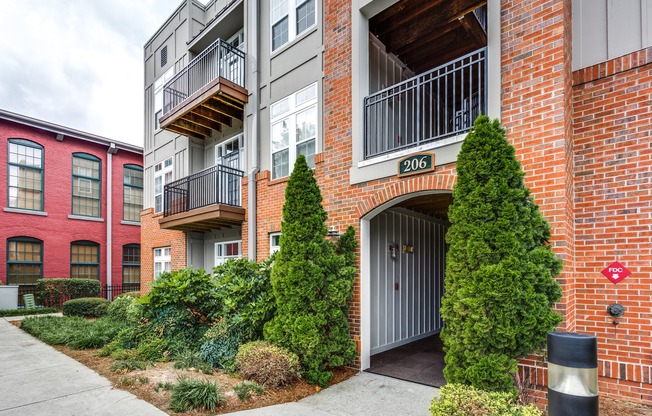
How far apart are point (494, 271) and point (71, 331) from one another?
9.79 m

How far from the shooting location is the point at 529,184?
14.7ft

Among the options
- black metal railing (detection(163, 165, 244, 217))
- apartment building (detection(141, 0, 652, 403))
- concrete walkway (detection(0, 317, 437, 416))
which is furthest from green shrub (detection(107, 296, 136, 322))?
concrete walkway (detection(0, 317, 437, 416))

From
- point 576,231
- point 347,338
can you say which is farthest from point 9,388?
point 576,231

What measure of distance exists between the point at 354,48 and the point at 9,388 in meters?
7.73

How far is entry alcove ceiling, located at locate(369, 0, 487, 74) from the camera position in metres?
6.10

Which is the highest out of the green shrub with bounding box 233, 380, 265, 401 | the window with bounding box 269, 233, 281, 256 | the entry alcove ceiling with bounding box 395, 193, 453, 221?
the entry alcove ceiling with bounding box 395, 193, 453, 221

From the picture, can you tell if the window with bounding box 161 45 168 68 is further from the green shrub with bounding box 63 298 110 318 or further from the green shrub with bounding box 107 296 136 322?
the green shrub with bounding box 63 298 110 318

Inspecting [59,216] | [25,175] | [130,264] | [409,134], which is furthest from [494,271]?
[130,264]

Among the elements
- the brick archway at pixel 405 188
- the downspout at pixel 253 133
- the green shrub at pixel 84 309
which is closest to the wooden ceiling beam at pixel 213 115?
the downspout at pixel 253 133

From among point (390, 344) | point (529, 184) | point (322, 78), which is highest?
point (322, 78)

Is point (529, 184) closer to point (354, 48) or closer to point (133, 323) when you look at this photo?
point (354, 48)

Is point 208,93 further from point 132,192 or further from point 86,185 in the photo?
point 132,192

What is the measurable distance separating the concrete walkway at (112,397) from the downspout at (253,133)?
4.24 m

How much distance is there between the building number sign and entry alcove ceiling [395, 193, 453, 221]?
1309mm
